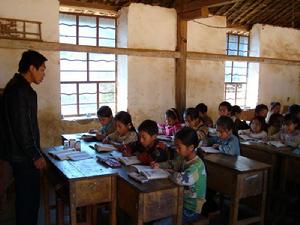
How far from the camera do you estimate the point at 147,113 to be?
22.4 feet

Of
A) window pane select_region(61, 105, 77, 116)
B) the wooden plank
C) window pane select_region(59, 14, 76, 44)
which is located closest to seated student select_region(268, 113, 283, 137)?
the wooden plank

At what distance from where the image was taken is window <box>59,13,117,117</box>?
603 cm

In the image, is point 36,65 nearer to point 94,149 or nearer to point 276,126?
point 94,149

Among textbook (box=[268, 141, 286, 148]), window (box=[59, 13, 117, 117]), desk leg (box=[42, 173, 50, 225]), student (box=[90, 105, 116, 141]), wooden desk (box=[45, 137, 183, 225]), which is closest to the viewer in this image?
wooden desk (box=[45, 137, 183, 225])

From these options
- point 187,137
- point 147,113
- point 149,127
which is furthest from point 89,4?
point 187,137

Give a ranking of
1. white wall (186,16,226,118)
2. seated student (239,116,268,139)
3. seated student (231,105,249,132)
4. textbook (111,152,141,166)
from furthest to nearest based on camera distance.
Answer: white wall (186,16,226,118) → seated student (231,105,249,132) → seated student (239,116,268,139) → textbook (111,152,141,166)

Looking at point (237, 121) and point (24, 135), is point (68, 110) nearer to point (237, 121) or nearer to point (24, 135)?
point (237, 121)

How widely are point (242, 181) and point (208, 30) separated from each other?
204 inches

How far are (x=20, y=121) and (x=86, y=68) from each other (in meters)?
3.52

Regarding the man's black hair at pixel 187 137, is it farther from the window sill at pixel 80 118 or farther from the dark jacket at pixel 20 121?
the window sill at pixel 80 118

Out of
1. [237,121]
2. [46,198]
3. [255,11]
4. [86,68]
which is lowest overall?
[46,198]

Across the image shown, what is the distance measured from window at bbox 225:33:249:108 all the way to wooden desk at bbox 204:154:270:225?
544 centimetres

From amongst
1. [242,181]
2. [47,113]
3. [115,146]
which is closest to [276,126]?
[242,181]

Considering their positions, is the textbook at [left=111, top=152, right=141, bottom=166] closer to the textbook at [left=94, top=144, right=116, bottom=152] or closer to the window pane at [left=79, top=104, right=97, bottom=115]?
the textbook at [left=94, top=144, right=116, bottom=152]
